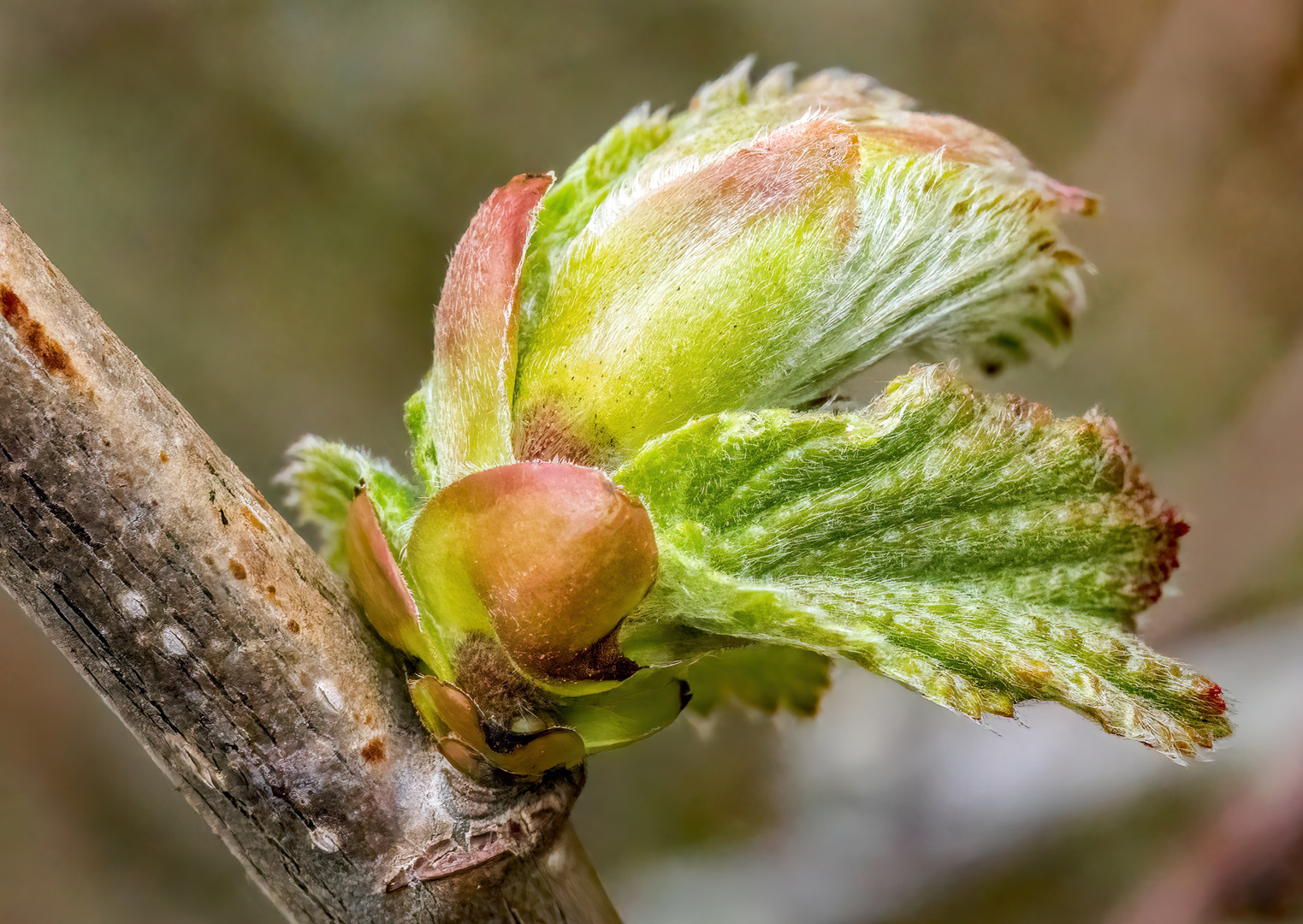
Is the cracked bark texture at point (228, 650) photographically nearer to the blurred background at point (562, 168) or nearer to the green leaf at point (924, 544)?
the green leaf at point (924, 544)

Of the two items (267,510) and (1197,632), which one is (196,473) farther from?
(1197,632)

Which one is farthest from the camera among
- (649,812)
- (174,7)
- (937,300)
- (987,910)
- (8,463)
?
(649,812)

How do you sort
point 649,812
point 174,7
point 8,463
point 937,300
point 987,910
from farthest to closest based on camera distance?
1. point 649,812
2. point 174,7
3. point 987,910
4. point 937,300
5. point 8,463

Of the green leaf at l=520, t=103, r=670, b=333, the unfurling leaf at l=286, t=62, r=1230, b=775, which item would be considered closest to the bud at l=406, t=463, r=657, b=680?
the unfurling leaf at l=286, t=62, r=1230, b=775

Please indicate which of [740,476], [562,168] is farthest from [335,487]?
[562,168]

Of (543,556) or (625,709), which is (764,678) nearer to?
(625,709)

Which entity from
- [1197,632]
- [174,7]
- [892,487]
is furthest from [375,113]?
[1197,632]

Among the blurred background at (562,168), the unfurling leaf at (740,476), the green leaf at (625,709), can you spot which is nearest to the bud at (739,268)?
the unfurling leaf at (740,476)

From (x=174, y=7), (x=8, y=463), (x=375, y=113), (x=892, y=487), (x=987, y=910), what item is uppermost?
(x=174, y=7)
